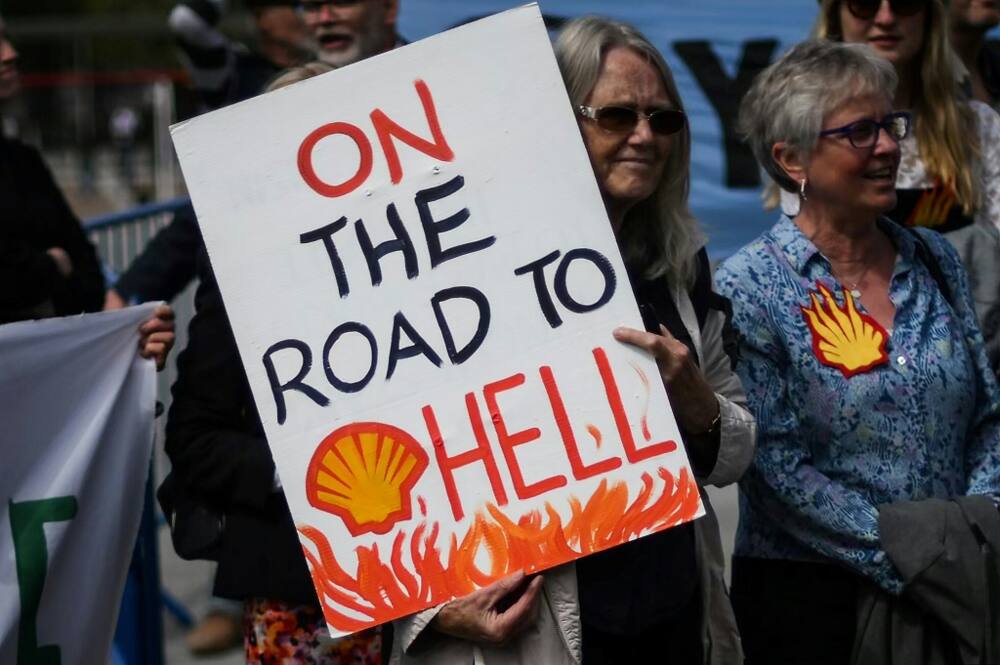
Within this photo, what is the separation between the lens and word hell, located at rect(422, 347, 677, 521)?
2686 millimetres

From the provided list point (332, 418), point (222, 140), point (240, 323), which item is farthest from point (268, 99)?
point (332, 418)

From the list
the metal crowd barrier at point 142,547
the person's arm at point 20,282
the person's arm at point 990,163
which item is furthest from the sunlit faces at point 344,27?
the person's arm at point 990,163

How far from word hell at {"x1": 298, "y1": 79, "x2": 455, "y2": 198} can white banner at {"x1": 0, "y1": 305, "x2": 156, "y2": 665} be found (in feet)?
3.03

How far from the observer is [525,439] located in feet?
8.81

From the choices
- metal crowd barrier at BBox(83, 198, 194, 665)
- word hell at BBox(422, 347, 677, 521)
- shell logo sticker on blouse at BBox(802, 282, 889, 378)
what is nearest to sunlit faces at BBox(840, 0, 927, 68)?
shell logo sticker on blouse at BBox(802, 282, 889, 378)

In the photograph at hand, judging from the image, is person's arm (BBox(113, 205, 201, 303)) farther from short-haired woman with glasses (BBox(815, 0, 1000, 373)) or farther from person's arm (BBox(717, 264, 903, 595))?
person's arm (BBox(717, 264, 903, 595))

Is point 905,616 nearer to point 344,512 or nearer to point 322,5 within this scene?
point 344,512

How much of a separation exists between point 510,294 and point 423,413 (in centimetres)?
25

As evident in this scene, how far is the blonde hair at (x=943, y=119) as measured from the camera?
4.03m

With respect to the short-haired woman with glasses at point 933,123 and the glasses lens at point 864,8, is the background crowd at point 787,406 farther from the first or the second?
the glasses lens at point 864,8

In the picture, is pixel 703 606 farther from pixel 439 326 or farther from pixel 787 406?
pixel 439 326

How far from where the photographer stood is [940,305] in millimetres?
3381

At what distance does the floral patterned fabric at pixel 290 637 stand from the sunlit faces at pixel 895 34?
200 centimetres

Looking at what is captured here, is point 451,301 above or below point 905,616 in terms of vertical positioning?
above
